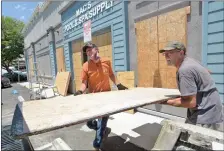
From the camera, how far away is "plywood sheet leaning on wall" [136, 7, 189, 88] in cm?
468

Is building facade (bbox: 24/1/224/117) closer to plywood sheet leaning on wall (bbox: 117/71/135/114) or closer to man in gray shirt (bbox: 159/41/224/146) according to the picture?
plywood sheet leaning on wall (bbox: 117/71/135/114)

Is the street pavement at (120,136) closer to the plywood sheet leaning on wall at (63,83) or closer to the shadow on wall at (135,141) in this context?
the shadow on wall at (135,141)

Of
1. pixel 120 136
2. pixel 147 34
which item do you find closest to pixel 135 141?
pixel 120 136

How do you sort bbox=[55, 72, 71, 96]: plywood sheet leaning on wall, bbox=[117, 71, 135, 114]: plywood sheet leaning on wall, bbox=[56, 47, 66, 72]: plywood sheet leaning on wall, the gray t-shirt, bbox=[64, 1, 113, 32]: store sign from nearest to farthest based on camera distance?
the gray t-shirt < bbox=[117, 71, 135, 114]: plywood sheet leaning on wall < bbox=[64, 1, 113, 32]: store sign < bbox=[55, 72, 71, 96]: plywood sheet leaning on wall < bbox=[56, 47, 66, 72]: plywood sheet leaning on wall

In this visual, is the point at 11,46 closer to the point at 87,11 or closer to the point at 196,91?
the point at 87,11

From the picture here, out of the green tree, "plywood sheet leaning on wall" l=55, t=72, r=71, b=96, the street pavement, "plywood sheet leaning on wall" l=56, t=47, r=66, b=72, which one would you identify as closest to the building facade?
"plywood sheet leaning on wall" l=55, t=72, r=71, b=96

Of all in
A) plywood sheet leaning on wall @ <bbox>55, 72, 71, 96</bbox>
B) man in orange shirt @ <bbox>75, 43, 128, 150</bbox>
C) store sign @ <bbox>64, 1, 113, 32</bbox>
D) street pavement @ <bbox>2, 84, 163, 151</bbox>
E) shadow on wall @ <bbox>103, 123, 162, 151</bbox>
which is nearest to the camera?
man in orange shirt @ <bbox>75, 43, 128, 150</bbox>

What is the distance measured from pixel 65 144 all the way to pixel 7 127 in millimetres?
2424

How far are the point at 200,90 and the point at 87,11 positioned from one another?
283 inches

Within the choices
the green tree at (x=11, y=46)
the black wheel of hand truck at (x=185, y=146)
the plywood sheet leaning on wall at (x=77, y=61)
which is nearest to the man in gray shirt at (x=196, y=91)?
the black wheel of hand truck at (x=185, y=146)

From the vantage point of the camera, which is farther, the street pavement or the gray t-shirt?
the street pavement

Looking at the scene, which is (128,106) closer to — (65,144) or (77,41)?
(65,144)

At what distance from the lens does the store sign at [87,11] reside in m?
7.14

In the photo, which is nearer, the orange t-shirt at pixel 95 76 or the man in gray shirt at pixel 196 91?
the man in gray shirt at pixel 196 91
